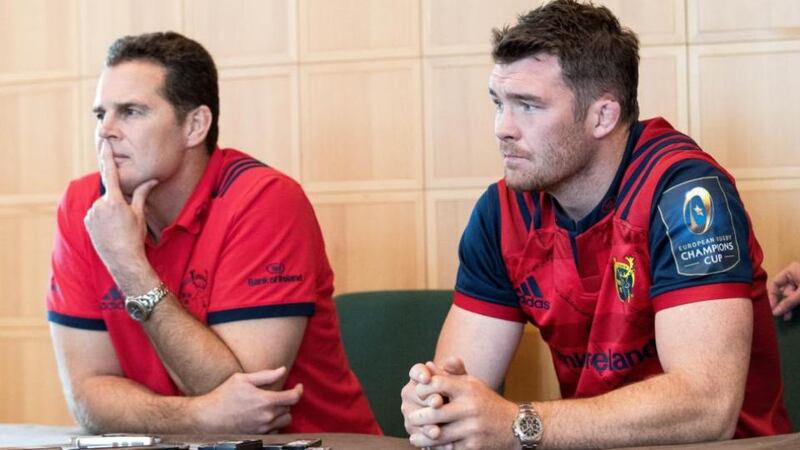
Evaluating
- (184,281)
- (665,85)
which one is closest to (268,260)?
(184,281)

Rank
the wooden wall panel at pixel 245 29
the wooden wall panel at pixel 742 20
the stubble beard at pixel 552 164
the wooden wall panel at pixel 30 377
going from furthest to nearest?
1. the wooden wall panel at pixel 30 377
2. the wooden wall panel at pixel 245 29
3. the wooden wall panel at pixel 742 20
4. the stubble beard at pixel 552 164

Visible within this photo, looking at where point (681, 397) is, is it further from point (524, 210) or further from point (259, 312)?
point (259, 312)

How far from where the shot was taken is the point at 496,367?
7.36 feet

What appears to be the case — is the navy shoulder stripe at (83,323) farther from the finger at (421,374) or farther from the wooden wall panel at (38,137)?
the wooden wall panel at (38,137)

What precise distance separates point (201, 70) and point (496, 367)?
1077 millimetres

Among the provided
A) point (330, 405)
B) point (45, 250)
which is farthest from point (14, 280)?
point (330, 405)

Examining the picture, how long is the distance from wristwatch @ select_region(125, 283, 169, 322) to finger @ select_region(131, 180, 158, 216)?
27cm

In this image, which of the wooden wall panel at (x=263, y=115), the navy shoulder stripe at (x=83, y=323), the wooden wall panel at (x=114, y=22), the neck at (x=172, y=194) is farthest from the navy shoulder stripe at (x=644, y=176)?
the wooden wall panel at (x=114, y=22)

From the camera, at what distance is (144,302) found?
2.37m

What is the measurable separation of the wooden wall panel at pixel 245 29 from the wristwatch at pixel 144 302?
3.91 ft

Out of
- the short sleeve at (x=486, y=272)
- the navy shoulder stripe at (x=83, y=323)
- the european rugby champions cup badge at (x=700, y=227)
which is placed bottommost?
the navy shoulder stripe at (x=83, y=323)

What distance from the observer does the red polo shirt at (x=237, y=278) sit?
2.42 m

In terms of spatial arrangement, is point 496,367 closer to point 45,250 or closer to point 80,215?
point 80,215

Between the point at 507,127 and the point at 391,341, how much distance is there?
867mm
